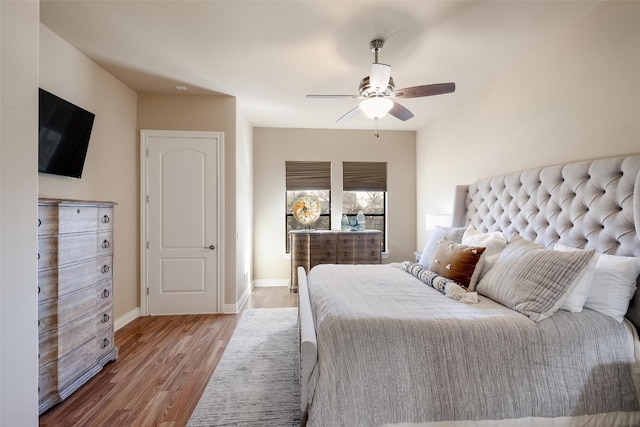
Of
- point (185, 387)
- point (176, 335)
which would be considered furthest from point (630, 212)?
point (176, 335)

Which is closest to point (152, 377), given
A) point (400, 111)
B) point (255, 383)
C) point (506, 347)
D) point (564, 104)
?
point (255, 383)

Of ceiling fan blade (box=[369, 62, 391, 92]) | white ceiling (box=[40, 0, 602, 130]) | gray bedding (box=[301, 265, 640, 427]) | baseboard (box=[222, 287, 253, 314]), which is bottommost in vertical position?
baseboard (box=[222, 287, 253, 314])

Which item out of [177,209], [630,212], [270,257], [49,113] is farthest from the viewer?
[270,257]

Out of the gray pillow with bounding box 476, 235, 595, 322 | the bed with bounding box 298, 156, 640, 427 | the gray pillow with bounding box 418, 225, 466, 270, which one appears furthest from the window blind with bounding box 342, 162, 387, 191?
the bed with bounding box 298, 156, 640, 427

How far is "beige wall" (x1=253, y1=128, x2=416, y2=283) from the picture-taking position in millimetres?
5105

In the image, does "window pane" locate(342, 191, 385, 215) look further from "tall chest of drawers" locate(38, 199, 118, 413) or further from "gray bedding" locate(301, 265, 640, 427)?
"gray bedding" locate(301, 265, 640, 427)

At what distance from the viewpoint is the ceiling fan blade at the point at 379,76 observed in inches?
84.8

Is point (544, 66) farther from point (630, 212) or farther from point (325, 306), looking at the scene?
point (325, 306)

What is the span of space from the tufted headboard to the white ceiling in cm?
114

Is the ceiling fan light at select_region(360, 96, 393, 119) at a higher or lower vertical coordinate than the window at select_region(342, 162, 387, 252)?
higher

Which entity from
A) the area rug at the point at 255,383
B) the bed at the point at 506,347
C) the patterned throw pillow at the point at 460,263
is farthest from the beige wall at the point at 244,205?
the patterned throw pillow at the point at 460,263

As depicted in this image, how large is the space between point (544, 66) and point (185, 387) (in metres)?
3.80

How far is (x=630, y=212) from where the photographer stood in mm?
1756

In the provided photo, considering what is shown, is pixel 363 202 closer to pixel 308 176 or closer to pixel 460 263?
pixel 308 176
